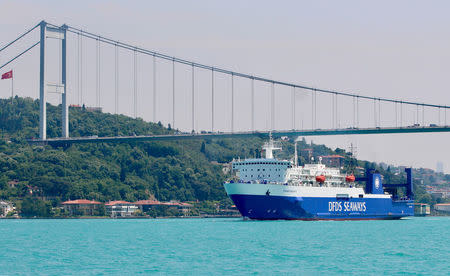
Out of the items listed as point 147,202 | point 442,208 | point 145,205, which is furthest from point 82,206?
point 442,208

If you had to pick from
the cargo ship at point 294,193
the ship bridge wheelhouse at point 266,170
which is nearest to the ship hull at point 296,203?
the cargo ship at point 294,193

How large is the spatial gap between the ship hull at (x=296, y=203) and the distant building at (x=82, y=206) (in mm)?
32386

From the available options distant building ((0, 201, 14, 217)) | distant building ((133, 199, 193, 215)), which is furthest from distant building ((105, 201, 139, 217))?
distant building ((0, 201, 14, 217))

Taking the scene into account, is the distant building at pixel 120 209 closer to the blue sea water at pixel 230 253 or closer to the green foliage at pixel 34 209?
the green foliage at pixel 34 209

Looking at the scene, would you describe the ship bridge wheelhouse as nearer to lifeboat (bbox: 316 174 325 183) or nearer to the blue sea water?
lifeboat (bbox: 316 174 325 183)

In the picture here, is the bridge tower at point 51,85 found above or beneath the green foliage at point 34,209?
above

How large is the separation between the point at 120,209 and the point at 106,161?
491 inches

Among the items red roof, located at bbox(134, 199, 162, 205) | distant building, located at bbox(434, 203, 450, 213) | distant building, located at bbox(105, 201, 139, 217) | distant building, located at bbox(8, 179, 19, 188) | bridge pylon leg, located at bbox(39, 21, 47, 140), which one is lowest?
distant building, located at bbox(434, 203, 450, 213)

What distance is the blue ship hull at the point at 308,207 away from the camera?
59.5 m

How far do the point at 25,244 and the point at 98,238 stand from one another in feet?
16.7

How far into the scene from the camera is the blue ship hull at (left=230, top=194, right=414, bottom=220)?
5954 centimetres

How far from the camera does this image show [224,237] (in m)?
44.8

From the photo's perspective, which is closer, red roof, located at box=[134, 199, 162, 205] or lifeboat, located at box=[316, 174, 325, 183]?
lifeboat, located at box=[316, 174, 325, 183]

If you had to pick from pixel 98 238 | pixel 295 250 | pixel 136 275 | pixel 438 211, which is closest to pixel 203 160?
pixel 438 211
